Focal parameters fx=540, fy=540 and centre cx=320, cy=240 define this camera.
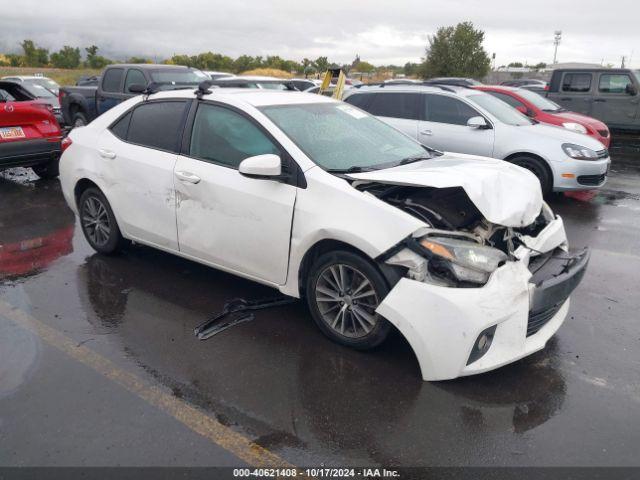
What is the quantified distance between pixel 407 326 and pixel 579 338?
1.57 meters

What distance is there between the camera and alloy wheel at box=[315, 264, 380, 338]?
3.53m

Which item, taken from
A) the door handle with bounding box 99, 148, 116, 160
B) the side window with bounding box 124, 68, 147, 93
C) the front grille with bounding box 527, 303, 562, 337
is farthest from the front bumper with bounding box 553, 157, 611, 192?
the side window with bounding box 124, 68, 147, 93

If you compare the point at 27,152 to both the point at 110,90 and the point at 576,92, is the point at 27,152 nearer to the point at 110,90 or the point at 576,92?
the point at 110,90

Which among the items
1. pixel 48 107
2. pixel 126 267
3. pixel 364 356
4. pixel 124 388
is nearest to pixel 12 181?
pixel 48 107

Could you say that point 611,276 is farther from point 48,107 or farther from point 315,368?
point 48,107

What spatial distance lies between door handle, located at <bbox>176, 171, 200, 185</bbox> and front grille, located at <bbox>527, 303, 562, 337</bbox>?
103 inches

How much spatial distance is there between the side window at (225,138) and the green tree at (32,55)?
7260 centimetres

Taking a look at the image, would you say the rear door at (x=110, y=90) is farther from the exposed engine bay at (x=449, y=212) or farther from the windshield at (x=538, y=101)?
the exposed engine bay at (x=449, y=212)

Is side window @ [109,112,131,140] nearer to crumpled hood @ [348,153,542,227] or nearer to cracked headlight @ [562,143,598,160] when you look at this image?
crumpled hood @ [348,153,542,227]

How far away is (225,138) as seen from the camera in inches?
169

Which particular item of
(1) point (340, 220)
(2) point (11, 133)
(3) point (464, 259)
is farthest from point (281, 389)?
(2) point (11, 133)

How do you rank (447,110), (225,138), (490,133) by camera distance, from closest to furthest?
(225,138) < (490,133) < (447,110)

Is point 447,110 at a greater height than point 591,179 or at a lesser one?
greater

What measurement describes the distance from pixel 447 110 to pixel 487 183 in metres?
5.26
